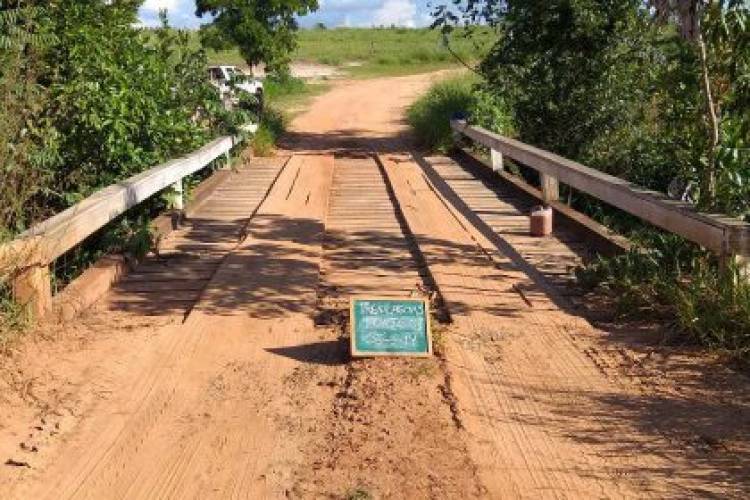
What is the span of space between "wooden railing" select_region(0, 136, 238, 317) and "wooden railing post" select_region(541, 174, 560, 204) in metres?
4.50

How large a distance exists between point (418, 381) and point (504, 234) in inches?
178

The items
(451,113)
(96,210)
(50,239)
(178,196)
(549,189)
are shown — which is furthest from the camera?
(451,113)

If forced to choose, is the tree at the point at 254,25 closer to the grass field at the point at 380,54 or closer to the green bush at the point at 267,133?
the green bush at the point at 267,133

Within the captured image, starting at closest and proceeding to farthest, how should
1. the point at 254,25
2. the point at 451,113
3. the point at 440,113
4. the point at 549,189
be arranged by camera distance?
the point at 549,189 → the point at 451,113 → the point at 440,113 → the point at 254,25

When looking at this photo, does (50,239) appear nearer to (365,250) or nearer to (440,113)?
(365,250)

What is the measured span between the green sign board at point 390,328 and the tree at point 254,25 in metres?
19.2

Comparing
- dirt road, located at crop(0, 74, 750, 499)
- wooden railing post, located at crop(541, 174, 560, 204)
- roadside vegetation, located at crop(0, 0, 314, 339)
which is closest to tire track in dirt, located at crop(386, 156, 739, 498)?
dirt road, located at crop(0, 74, 750, 499)

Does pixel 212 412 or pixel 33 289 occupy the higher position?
pixel 33 289

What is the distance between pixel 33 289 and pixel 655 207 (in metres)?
4.30

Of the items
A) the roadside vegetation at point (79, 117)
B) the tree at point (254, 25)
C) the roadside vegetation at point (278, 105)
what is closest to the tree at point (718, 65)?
the roadside vegetation at point (79, 117)

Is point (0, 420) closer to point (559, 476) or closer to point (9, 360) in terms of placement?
point (9, 360)

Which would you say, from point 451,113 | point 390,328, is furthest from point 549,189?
point 451,113

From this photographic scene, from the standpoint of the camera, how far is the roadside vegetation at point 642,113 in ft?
20.1

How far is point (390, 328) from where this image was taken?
540 centimetres
